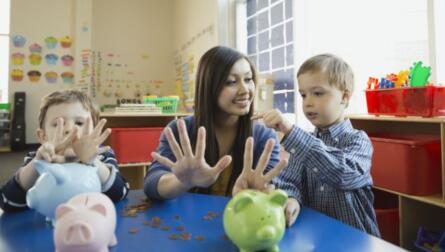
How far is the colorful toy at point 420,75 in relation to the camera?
4.73ft

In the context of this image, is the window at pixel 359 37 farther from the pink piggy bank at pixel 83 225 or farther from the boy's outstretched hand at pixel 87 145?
the pink piggy bank at pixel 83 225

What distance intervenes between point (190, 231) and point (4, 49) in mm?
4828

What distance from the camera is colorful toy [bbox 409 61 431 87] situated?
4.73 feet

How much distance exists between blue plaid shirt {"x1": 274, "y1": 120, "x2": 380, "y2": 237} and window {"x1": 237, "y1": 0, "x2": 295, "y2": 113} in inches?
61.1

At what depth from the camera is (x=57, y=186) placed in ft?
1.88

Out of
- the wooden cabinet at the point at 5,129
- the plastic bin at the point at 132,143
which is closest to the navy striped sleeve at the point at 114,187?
the plastic bin at the point at 132,143

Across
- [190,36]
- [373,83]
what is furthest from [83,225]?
[190,36]

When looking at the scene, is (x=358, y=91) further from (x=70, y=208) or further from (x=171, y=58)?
(x=171, y=58)

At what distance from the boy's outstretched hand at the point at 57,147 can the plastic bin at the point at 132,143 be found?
5.91ft

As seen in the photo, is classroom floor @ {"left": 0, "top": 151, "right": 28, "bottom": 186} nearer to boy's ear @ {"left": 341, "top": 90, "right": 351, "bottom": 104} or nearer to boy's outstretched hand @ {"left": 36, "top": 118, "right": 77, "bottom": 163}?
boy's outstretched hand @ {"left": 36, "top": 118, "right": 77, "bottom": 163}

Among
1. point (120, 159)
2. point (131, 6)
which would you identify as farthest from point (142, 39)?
point (120, 159)

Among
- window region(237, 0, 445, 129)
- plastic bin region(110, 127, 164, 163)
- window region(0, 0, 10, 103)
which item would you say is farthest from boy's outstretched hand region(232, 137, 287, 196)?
window region(0, 0, 10, 103)

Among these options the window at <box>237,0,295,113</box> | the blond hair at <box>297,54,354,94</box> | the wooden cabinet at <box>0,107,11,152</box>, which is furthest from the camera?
the wooden cabinet at <box>0,107,11,152</box>

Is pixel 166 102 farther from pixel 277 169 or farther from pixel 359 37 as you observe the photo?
pixel 277 169
